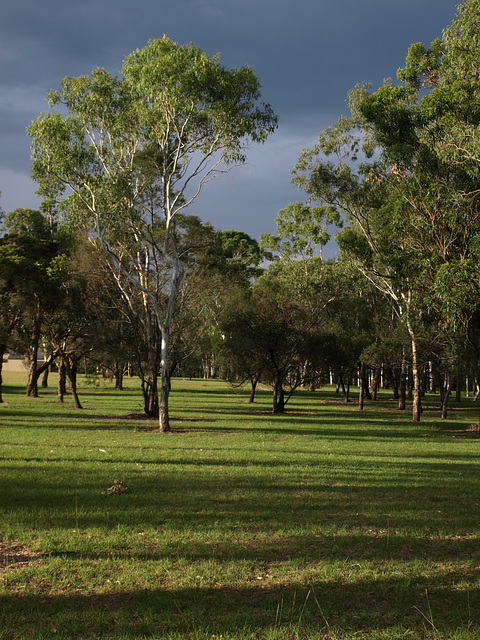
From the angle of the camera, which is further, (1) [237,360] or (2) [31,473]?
(1) [237,360]

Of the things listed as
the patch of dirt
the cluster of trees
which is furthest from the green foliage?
the patch of dirt

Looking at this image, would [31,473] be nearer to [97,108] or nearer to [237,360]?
[97,108]

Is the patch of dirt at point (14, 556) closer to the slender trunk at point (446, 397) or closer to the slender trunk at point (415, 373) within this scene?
the slender trunk at point (415, 373)

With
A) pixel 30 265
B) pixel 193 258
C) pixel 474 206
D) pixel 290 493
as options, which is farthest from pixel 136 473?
pixel 193 258

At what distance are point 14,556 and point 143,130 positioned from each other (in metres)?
18.4

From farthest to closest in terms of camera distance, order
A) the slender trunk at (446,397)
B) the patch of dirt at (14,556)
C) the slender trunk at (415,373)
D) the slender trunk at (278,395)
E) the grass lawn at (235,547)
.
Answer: the slender trunk at (446,397) < the slender trunk at (278,395) < the slender trunk at (415,373) < the patch of dirt at (14,556) < the grass lawn at (235,547)

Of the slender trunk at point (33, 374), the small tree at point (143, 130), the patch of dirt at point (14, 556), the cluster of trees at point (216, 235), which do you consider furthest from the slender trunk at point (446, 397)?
the patch of dirt at point (14, 556)

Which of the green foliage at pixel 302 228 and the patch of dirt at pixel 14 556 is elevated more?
the green foliage at pixel 302 228

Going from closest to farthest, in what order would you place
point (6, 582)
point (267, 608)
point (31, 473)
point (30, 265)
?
point (267, 608) < point (6, 582) < point (31, 473) < point (30, 265)

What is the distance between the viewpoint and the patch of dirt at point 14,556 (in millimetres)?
Result: 5585

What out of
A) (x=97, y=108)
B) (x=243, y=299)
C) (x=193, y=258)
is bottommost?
(x=243, y=299)

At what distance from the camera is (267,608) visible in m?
4.68

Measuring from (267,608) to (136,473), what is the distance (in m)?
6.38

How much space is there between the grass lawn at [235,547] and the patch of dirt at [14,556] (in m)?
0.02
